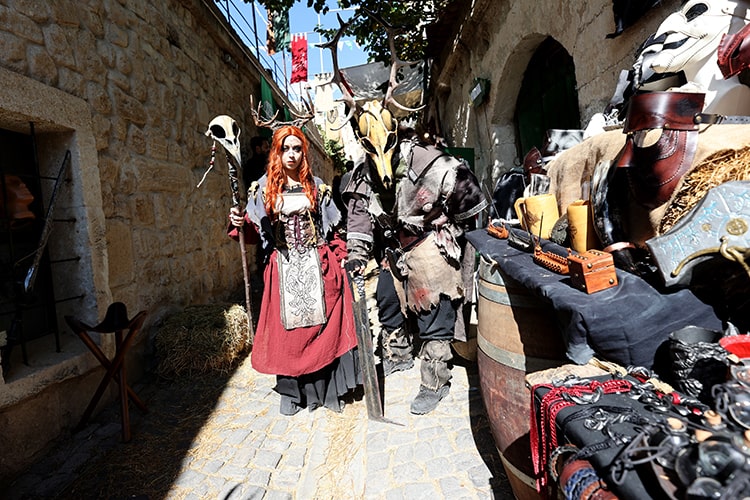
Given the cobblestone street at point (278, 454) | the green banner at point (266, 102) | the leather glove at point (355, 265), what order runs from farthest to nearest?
1. the green banner at point (266, 102)
2. the leather glove at point (355, 265)
3. the cobblestone street at point (278, 454)

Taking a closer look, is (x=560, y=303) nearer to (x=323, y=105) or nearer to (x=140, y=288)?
(x=140, y=288)

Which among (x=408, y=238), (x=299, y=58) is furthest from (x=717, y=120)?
(x=299, y=58)

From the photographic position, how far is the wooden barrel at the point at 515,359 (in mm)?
1660

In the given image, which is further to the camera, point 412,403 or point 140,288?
point 140,288

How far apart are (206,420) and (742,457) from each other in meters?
3.09

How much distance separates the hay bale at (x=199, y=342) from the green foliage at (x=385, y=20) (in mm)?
3952

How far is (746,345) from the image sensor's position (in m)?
0.98

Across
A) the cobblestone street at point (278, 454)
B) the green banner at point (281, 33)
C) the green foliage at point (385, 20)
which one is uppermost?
the green banner at point (281, 33)

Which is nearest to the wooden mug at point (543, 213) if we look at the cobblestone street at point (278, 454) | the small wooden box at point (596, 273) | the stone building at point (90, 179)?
the small wooden box at point (596, 273)

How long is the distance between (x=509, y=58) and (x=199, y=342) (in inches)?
183

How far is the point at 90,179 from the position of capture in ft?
9.70

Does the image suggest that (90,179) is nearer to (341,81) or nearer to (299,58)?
(341,81)

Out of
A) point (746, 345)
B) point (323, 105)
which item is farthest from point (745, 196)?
point (323, 105)

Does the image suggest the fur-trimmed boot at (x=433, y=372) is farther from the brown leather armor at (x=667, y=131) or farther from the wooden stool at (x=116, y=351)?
the wooden stool at (x=116, y=351)
